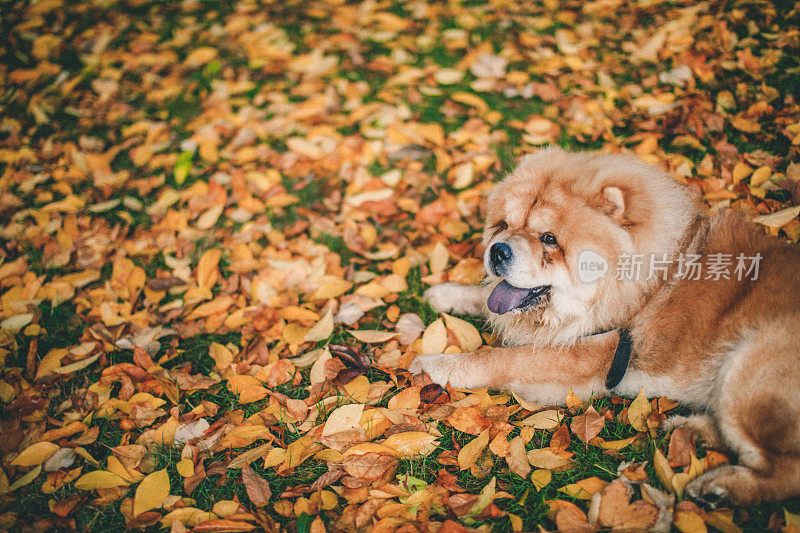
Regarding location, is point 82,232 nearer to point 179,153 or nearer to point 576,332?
point 179,153

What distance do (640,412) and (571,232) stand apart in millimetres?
948

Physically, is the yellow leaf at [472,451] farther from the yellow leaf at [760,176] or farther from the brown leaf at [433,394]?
the yellow leaf at [760,176]

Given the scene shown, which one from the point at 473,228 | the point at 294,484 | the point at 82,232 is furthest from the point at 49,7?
the point at 294,484

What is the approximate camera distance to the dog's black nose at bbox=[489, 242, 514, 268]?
2.33m

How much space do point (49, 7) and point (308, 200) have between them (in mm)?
4553

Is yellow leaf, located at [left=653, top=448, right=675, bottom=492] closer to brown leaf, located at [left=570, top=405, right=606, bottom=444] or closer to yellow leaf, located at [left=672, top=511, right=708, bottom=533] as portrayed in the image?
yellow leaf, located at [left=672, top=511, right=708, bottom=533]

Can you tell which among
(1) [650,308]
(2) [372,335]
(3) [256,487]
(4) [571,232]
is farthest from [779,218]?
(3) [256,487]

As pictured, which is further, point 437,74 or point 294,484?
point 437,74

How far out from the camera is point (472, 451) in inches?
90.5

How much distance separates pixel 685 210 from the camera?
2.38 meters

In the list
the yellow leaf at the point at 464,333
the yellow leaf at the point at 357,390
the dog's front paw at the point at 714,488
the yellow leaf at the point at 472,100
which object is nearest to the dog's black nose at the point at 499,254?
the yellow leaf at the point at 464,333

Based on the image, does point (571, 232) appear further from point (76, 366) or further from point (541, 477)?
point (76, 366)

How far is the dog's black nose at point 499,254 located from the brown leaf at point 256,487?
153 centimetres

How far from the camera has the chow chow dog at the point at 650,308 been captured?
6.55 feet
